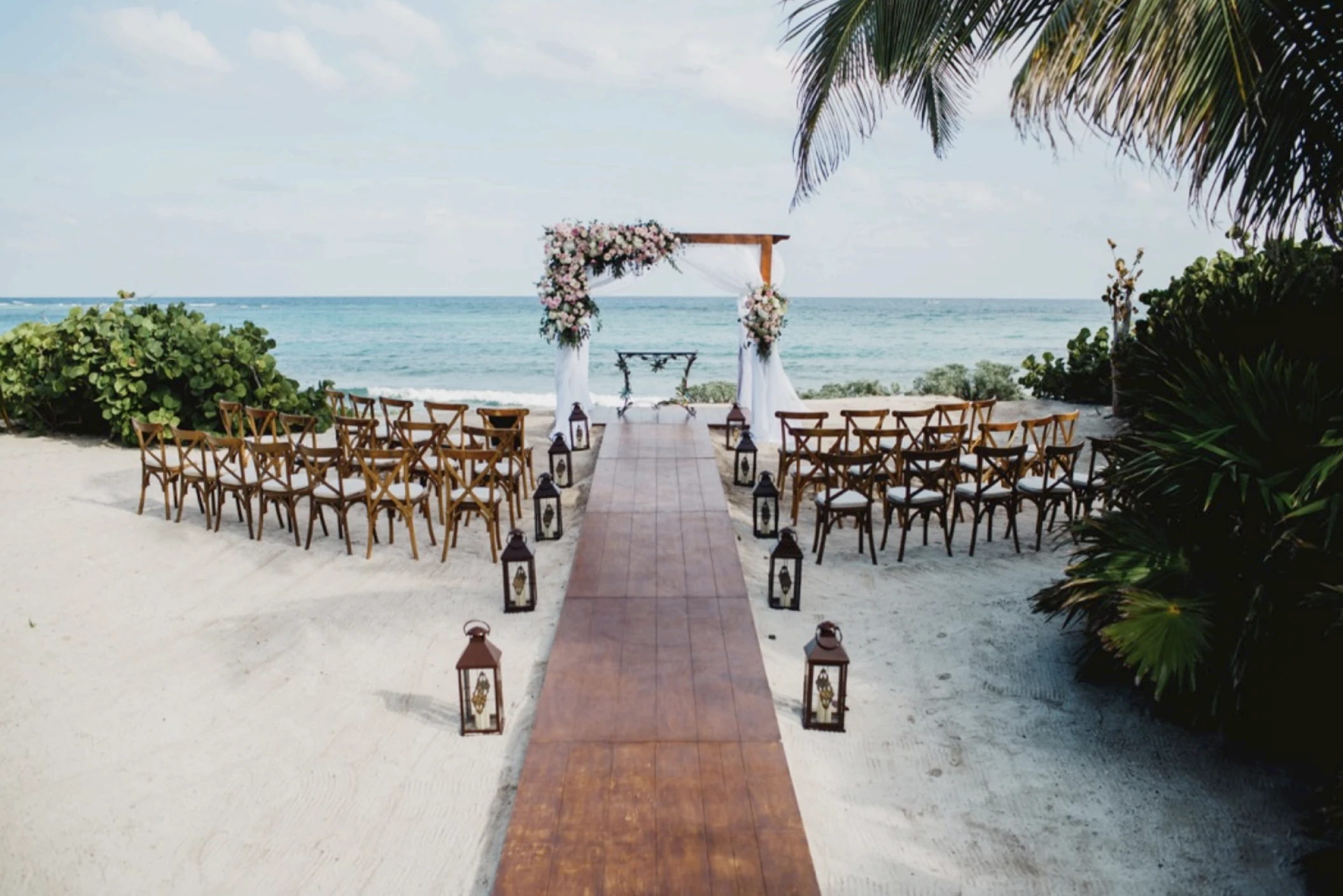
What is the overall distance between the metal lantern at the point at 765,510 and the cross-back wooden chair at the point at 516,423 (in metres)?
2.15

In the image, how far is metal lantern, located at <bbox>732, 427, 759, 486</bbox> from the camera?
339 inches

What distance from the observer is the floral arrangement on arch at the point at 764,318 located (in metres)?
10.2

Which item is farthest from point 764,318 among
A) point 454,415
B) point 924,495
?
→ point 924,495

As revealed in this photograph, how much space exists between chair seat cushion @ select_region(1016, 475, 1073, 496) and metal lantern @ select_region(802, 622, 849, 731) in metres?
3.24

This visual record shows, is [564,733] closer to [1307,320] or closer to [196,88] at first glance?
[1307,320]

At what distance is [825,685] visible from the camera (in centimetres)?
424

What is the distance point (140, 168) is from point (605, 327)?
63.0 ft

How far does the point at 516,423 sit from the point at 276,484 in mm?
2268

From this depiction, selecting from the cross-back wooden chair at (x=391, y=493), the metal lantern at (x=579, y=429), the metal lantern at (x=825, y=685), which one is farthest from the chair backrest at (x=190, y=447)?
the metal lantern at (x=825, y=685)

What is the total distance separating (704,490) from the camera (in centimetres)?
763

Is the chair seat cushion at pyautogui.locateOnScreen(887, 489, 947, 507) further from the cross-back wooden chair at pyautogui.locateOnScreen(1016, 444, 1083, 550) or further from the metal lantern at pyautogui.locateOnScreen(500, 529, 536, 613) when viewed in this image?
the metal lantern at pyautogui.locateOnScreen(500, 529, 536, 613)

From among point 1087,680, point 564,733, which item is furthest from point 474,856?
point 1087,680

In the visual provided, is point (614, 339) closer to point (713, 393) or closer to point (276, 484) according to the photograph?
point (713, 393)

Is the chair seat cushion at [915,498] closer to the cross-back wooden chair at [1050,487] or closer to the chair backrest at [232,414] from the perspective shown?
the cross-back wooden chair at [1050,487]
